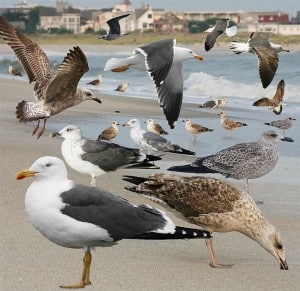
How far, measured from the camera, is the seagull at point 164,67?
303 inches

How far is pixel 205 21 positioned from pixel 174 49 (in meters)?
63.6

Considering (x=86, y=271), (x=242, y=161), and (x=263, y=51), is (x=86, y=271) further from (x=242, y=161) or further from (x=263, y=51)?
(x=263, y=51)

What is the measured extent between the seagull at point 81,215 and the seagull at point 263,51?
485 cm

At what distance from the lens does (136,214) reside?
509 cm

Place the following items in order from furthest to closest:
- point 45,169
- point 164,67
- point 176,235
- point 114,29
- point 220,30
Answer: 1. point 114,29
2. point 220,30
3. point 164,67
4. point 176,235
5. point 45,169

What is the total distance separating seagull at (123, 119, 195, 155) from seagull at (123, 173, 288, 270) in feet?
12.9

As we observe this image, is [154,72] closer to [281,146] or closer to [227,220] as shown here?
[227,220]

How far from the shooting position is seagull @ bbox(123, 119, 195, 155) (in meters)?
10.3

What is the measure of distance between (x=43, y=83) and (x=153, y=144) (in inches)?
66.2

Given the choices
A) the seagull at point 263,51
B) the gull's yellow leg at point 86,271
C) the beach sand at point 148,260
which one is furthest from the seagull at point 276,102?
the gull's yellow leg at point 86,271

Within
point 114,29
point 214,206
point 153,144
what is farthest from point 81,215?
point 114,29

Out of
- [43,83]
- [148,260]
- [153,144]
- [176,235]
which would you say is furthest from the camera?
[153,144]

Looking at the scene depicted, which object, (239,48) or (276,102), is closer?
(239,48)

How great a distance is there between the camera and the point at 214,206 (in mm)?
5938
